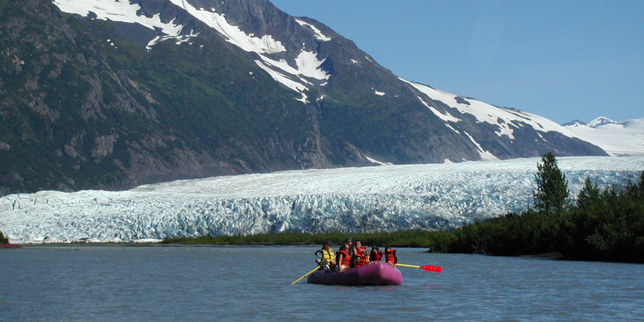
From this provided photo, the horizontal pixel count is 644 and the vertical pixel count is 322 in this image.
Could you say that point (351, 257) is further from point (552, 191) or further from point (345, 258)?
point (552, 191)

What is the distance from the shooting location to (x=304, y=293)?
27.2m

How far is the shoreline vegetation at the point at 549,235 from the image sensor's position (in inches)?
1554

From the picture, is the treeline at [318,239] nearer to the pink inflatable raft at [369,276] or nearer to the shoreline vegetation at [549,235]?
the shoreline vegetation at [549,235]

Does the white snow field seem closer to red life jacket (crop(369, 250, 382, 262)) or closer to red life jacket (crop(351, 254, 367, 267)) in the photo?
red life jacket (crop(369, 250, 382, 262))

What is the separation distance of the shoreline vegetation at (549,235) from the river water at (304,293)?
1.86 meters

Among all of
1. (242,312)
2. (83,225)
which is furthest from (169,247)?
(242,312)

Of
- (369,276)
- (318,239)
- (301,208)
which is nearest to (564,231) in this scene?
(369,276)

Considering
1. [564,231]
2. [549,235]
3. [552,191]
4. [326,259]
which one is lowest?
[326,259]

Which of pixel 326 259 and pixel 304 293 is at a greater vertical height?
pixel 326 259

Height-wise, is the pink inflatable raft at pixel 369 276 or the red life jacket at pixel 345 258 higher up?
the red life jacket at pixel 345 258

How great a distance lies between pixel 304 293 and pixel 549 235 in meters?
22.1

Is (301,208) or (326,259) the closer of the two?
(326,259)

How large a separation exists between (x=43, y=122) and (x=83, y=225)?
95.1 meters

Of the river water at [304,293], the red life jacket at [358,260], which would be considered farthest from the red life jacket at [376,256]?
the river water at [304,293]
